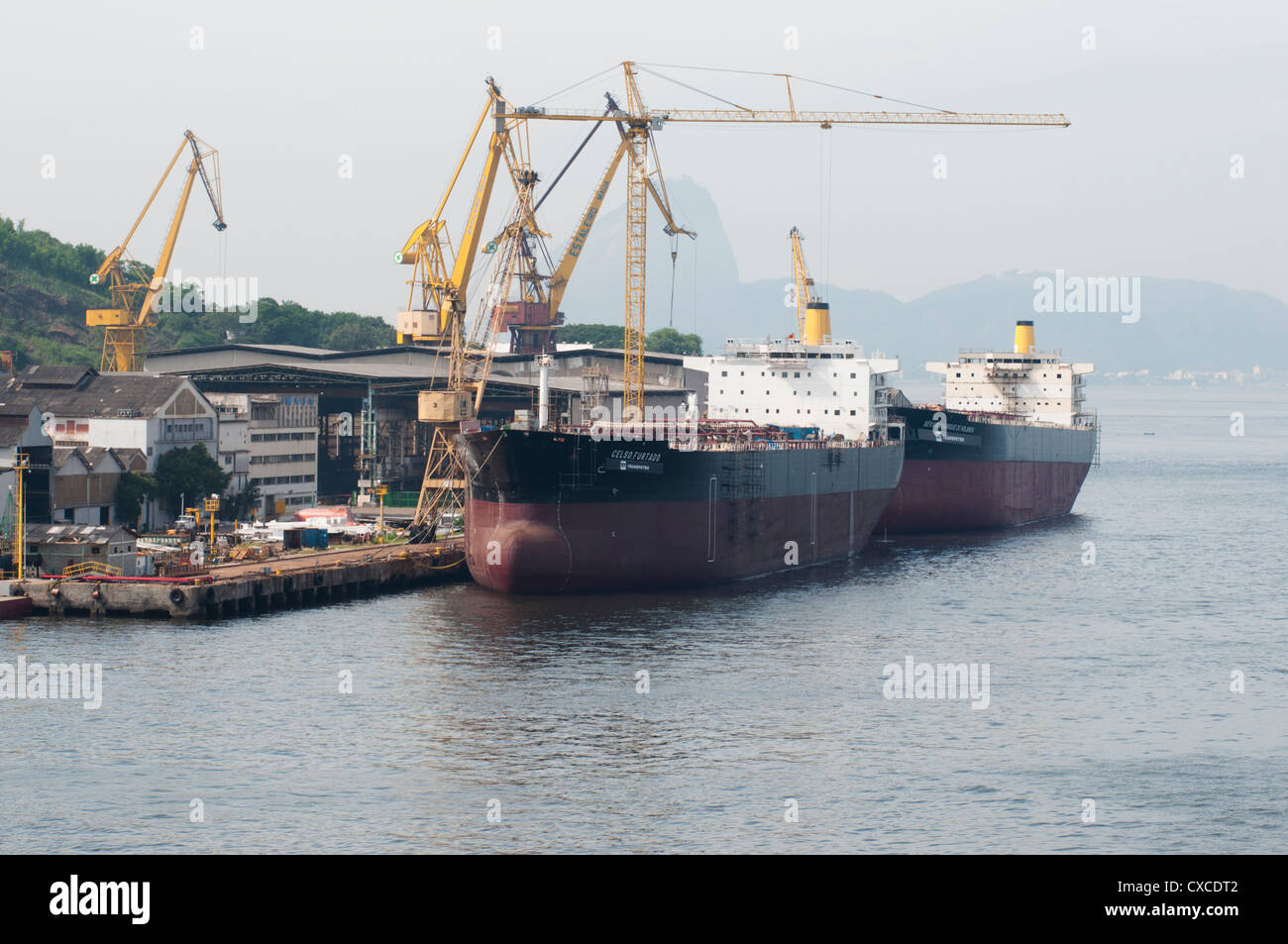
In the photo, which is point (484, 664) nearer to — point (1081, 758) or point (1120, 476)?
point (1081, 758)

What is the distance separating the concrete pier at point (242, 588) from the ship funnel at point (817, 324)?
81.6 feet

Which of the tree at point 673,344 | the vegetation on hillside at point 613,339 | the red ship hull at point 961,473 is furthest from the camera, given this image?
the tree at point 673,344

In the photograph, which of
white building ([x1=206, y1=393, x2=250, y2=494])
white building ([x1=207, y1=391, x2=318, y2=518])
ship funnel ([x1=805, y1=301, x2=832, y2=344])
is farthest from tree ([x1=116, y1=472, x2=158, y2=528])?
ship funnel ([x1=805, y1=301, x2=832, y2=344])

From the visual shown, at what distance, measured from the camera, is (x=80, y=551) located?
49.2 m

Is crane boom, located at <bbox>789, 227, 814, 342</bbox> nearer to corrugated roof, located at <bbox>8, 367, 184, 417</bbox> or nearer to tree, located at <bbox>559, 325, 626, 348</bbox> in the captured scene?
corrugated roof, located at <bbox>8, 367, 184, 417</bbox>

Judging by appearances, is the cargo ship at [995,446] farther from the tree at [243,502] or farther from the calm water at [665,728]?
the tree at [243,502]

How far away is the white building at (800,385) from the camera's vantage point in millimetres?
68500

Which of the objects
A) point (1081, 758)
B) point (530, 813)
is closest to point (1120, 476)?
point (1081, 758)

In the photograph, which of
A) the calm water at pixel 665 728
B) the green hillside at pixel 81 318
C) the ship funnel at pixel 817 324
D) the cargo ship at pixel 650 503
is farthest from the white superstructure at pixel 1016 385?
the green hillside at pixel 81 318

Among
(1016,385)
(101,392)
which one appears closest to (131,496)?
(101,392)

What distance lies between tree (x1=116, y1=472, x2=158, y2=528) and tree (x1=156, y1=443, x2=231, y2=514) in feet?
3.41

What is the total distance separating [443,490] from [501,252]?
148ft

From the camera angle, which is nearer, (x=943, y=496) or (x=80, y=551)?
(x=80, y=551)

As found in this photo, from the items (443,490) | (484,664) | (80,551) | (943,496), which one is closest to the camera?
(484,664)
